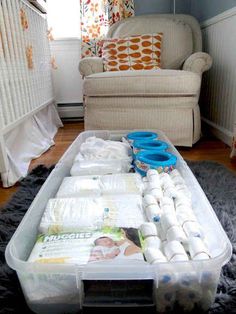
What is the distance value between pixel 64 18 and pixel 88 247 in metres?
2.12

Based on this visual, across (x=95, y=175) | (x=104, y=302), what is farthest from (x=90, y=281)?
(x=95, y=175)

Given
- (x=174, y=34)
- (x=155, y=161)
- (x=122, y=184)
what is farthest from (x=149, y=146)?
(x=174, y=34)

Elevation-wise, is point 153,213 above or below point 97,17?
→ below

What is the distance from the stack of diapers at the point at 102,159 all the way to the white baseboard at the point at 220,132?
663mm

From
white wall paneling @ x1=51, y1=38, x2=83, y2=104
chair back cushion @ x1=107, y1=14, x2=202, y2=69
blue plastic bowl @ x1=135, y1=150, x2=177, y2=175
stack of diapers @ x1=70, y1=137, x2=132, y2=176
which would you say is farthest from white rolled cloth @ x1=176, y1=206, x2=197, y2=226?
white wall paneling @ x1=51, y1=38, x2=83, y2=104

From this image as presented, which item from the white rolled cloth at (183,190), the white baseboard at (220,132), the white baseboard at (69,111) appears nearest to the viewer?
the white rolled cloth at (183,190)

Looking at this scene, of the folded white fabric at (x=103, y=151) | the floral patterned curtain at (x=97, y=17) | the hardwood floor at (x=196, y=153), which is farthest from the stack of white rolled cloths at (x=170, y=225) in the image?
the floral patterned curtain at (x=97, y=17)

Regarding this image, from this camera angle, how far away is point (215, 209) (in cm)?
84

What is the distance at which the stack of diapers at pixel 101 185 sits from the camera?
2.56 feet

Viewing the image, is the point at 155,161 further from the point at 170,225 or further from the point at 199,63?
the point at 199,63

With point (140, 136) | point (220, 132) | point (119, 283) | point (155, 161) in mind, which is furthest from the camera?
point (220, 132)

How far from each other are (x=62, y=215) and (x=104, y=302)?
0.78 feet

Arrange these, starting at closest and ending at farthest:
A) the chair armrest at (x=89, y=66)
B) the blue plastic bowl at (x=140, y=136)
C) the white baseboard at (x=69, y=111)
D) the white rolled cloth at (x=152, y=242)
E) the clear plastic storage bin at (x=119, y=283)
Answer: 1. the clear plastic storage bin at (x=119, y=283)
2. the white rolled cloth at (x=152, y=242)
3. the blue plastic bowl at (x=140, y=136)
4. the chair armrest at (x=89, y=66)
5. the white baseboard at (x=69, y=111)

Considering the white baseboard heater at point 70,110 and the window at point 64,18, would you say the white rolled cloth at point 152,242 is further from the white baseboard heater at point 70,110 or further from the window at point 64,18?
the window at point 64,18
